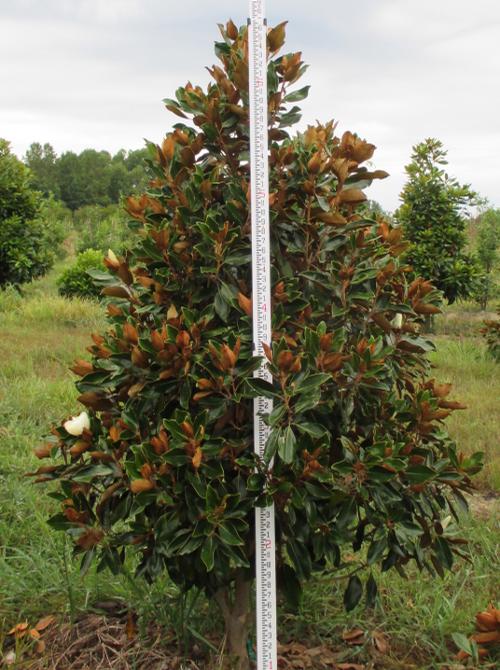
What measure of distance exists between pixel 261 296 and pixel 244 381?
0.28 m

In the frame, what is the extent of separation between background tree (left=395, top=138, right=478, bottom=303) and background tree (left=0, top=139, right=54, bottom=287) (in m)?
6.54

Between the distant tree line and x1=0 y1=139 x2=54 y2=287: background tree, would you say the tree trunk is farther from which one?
the distant tree line

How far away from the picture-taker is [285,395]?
219 centimetres

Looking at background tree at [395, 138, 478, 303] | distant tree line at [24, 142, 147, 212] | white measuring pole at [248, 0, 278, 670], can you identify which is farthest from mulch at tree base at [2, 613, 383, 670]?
distant tree line at [24, 142, 147, 212]

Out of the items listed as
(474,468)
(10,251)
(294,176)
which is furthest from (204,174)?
(10,251)

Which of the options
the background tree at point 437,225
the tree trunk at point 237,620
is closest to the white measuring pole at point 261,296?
the tree trunk at point 237,620

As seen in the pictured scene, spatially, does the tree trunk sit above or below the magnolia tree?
below

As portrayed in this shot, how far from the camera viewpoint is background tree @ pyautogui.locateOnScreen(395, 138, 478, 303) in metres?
12.2

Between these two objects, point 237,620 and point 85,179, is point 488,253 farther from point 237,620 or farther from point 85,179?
point 85,179

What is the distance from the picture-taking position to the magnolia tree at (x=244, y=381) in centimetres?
223

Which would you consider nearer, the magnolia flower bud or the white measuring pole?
the white measuring pole

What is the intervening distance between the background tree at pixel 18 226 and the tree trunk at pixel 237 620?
1042 cm

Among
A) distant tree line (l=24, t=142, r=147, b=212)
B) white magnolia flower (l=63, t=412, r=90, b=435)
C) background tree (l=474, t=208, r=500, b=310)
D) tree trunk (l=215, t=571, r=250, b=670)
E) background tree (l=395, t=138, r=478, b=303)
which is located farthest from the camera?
distant tree line (l=24, t=142, r=147, b=212)

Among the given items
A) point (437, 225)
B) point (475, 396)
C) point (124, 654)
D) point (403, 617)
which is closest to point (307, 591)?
point (403, 617)
